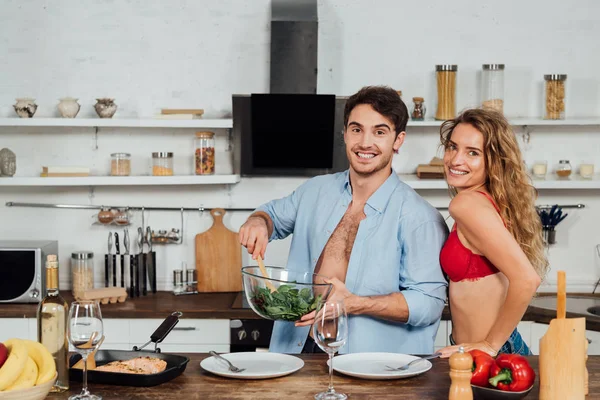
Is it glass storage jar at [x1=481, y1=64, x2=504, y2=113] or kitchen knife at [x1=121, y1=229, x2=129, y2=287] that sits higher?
glass storage jar at [x1=481, y1=64, x2=504, y2=113]

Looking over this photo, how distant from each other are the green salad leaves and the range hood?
221 cm

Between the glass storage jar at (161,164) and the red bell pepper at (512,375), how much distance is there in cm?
282

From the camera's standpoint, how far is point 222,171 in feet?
15.4

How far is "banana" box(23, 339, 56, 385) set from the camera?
196 cm

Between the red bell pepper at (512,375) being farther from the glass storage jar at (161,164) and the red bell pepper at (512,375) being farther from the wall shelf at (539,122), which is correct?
the glass storage jar at (161,164)

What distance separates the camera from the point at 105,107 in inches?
174

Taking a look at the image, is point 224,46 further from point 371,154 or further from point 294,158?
point 371,154

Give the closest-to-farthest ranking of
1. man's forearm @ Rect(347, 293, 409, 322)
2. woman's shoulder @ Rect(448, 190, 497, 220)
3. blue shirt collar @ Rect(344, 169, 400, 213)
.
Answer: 1. woman's shoulder @ Rect(448, 190, 497, 220)
2. man's forearm @ Rect(347, 293, 409, 322)
3. blue shirt collar @ Rect(344, 169, 400, 213)

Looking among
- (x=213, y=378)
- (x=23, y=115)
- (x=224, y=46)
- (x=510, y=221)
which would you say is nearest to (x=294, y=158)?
(x=224, y=46)

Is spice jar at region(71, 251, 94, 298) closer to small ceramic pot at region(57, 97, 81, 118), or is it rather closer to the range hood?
small ceramic pot at region(57, 97, 81, 118)

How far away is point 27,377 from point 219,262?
2632 mm

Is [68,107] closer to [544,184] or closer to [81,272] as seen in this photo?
[81,272]

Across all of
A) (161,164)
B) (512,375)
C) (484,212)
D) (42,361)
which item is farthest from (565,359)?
(161,164)

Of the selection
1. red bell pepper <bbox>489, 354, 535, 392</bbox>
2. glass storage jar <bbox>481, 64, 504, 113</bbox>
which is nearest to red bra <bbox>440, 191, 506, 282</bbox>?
red bell pepper <bbox>489, 354, 535, 392</bbox>
